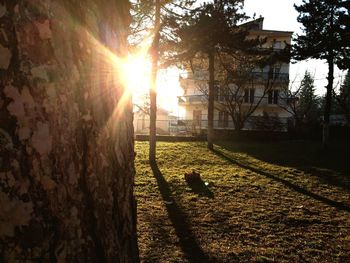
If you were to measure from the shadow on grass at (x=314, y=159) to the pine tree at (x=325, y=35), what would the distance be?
1326 millimetres

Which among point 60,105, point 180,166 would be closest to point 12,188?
point 60,105

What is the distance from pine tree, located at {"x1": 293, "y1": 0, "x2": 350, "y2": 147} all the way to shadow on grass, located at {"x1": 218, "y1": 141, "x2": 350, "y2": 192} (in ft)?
4.35

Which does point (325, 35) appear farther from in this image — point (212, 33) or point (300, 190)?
point (300, 190)

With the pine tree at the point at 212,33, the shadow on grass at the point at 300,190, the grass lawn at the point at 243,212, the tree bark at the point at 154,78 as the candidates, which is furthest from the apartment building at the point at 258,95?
the grass lawn at the point at 243,212

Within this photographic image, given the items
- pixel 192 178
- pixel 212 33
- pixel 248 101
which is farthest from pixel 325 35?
pixel 248 101

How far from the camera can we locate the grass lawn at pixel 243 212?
16.0 feet

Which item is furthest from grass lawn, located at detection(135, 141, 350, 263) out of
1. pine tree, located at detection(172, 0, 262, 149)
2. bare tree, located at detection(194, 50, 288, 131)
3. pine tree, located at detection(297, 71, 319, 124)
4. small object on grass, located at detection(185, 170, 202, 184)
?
pine tree, located at detection(297, 71, 319, 124)

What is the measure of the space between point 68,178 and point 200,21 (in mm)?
14253

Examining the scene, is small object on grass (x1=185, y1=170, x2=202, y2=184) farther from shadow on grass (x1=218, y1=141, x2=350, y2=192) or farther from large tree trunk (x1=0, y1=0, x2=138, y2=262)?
large tree trunk (x1=0, y1=0, x2=138, y2=262)

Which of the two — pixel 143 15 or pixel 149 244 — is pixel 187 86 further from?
pixel 149 244

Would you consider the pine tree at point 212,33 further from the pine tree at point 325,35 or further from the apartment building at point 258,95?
the apartment building at point 258,95

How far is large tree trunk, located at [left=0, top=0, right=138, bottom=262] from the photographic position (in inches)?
33.4

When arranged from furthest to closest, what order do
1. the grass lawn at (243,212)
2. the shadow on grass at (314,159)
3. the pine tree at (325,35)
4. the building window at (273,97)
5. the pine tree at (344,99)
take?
1. the building window at (273,97)
2. the pine tree at (344,99)
3. the pine tree at (325,35)
4. the shadow on grass at (314,159)
5. the grass lawn at (243,212)

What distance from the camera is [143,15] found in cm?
1306
